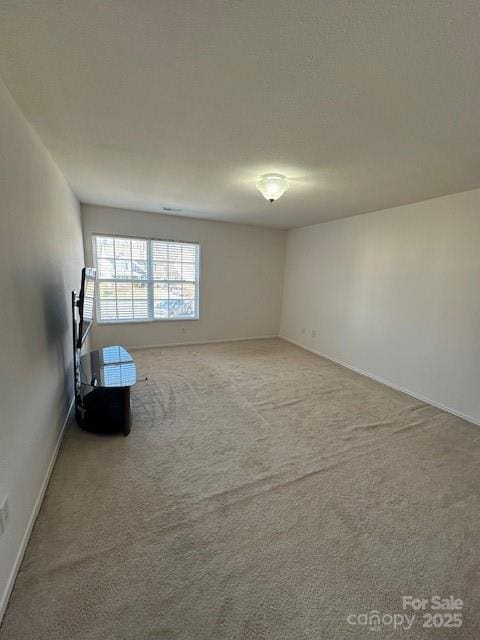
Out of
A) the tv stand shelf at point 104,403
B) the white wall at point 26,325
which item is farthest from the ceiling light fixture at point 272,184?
the tv stand shelf at point 104,403

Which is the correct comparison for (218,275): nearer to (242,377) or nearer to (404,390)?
(242,377)

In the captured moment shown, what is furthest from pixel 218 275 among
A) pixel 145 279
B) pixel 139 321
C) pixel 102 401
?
pixel 102 401

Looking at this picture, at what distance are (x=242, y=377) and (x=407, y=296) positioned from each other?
2425mm

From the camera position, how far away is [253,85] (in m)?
1.37

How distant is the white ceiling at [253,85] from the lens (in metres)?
1.00

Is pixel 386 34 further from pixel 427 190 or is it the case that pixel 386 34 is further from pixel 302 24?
pixel 427 190

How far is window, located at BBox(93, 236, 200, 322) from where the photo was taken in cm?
452

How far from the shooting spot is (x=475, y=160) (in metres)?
2.13

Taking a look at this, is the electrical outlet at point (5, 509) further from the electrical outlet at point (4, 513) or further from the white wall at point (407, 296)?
the white wall at point (407, 296)

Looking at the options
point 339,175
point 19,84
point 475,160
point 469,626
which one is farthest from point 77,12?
point 469,626

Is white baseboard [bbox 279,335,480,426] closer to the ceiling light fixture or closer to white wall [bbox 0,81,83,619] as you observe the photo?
the ceiling light fixture

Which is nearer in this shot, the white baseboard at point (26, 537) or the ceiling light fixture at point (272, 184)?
the white baseboard at point (26, 537)

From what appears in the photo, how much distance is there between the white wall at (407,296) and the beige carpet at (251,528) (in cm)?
70

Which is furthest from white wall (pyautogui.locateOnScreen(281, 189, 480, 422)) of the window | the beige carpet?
the window
